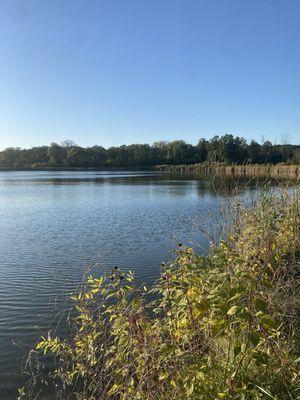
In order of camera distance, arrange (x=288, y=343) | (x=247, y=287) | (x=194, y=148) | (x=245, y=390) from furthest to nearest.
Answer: (x=194, y=148) < (x=288, y=343) < (x=247, y=287) < (x=245, y=390)

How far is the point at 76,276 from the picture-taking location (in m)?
12.0

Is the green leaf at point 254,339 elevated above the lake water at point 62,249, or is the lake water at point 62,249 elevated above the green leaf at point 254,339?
the green leaf at point 254,339

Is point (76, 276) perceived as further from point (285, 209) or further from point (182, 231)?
point (182, 231)

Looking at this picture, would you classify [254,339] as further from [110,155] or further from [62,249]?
[110,155]

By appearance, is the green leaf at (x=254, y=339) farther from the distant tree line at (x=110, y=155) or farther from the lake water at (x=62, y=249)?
the distant tree line at (x=110, y=155)

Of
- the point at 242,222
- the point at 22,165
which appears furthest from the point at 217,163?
the point at 22,165

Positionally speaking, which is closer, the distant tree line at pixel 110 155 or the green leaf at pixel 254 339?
the green leaf at pixel 254 339

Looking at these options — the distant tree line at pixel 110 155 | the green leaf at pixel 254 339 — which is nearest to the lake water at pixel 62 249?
the green leaf at pixel 254 339

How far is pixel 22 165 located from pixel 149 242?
146 metres

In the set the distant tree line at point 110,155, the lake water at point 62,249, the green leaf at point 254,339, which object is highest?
the distant tree line at point 110,155

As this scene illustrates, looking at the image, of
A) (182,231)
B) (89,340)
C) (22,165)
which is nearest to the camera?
(89,340)

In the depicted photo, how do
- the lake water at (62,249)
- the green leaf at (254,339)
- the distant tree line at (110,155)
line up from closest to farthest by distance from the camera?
the green leaf at (254,339) → the lake water at (62,249) → the distant tree line at (110,155)

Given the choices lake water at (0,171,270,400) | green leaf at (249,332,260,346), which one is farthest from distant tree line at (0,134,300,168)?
green leaf at (249,332,260,346)

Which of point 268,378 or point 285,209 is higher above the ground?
point 285,209
